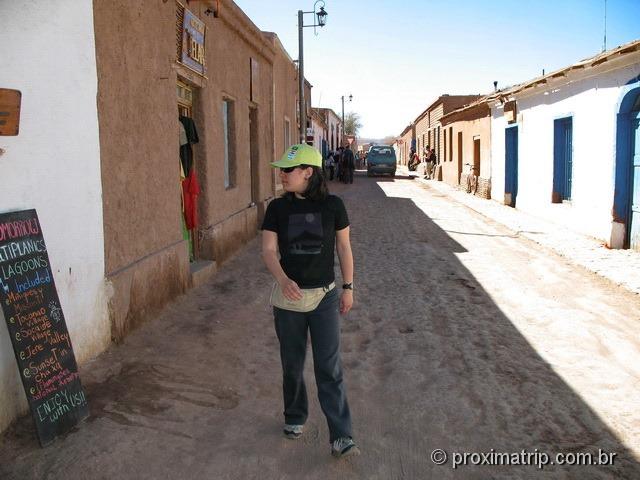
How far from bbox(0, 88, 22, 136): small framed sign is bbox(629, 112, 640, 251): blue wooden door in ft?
26.1

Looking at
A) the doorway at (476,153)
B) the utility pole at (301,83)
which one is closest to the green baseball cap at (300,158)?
the utility pole at (301,83)

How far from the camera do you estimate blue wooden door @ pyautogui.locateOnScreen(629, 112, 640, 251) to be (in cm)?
847

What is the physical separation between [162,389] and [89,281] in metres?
0.94

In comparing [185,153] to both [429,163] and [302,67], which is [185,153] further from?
[429,163]

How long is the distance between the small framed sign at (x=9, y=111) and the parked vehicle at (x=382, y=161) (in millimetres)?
30180

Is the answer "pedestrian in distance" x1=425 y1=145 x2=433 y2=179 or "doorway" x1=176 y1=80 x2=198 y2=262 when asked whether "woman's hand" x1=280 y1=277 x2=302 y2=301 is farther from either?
"pedestrian in distance" x1=425 y1=145 x2=433 y2=179

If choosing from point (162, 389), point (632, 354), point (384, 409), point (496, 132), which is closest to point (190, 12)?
point (162, 389)

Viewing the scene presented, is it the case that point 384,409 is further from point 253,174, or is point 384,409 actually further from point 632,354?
point 253,174

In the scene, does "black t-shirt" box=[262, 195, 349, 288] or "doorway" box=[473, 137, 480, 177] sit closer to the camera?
"black t-shirt" box=[262, 195, 349, 288]

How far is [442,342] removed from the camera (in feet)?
16.3

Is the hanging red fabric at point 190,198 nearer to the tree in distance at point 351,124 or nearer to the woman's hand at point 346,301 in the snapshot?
the woman's hand at point 346,301

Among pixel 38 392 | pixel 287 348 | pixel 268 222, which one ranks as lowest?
pixel 38 392

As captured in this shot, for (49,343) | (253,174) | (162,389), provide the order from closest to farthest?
(49,343) < (162,389) < (253,174)

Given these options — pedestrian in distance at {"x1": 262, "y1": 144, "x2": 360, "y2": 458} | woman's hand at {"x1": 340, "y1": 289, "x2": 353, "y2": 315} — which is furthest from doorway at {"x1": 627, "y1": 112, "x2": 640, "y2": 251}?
pedestrian in distance at {"x1": 262, "y1": 144, "x2": 360, "y2": 458}
